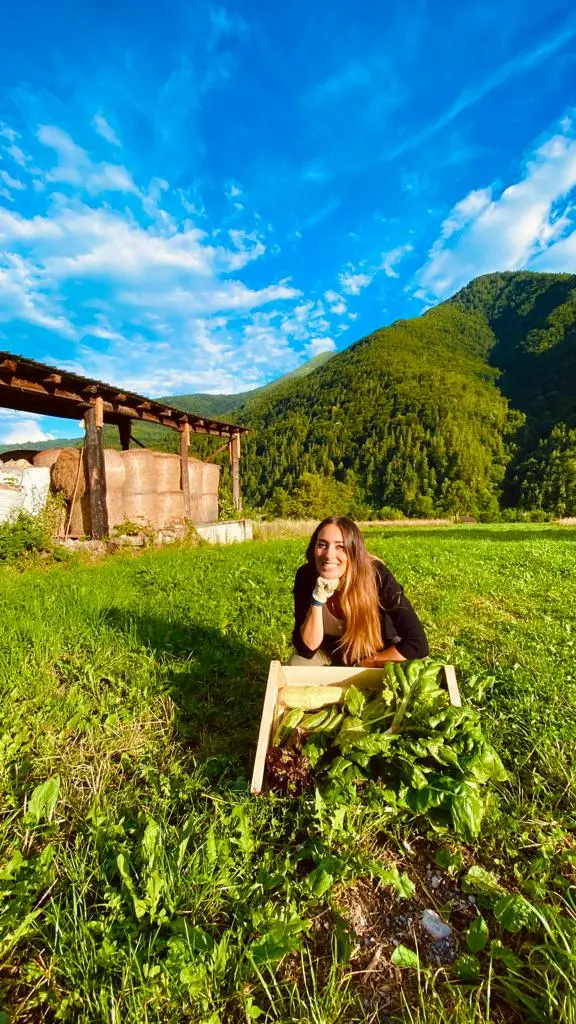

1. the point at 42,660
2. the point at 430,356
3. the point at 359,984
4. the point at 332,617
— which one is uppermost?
the point at 430,356

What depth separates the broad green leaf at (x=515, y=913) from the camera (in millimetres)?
1581

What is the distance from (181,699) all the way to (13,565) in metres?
7.42

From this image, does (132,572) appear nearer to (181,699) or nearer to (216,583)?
(216,583)

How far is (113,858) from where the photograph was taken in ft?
6.24

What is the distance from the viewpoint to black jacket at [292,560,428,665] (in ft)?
10.2

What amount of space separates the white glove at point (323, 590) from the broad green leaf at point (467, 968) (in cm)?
179

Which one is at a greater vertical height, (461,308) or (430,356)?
(461,308)

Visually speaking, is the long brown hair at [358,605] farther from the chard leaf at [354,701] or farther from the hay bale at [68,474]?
the hay bale at [68,474]

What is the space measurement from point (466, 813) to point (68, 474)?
1266cm

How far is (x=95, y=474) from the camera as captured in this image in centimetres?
1132

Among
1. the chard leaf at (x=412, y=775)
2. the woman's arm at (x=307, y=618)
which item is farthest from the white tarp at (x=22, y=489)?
the chard leaf at (x=412, y=775)

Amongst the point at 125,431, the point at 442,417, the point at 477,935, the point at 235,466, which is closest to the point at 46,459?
the point at 125,431

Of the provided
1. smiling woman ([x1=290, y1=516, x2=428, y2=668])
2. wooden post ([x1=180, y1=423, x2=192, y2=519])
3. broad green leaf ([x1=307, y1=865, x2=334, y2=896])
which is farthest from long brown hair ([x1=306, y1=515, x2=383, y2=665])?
wooden post ([x1=180, y1=423, x2=192, y2=519])

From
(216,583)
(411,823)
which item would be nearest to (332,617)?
(411,823)
